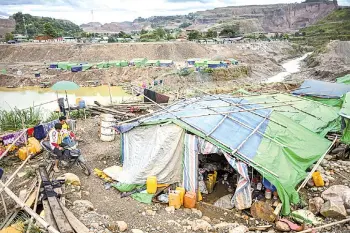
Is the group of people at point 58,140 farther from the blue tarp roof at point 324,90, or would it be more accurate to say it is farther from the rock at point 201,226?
the blue tarp roof at point 324,90

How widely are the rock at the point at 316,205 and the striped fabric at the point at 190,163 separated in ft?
9.23

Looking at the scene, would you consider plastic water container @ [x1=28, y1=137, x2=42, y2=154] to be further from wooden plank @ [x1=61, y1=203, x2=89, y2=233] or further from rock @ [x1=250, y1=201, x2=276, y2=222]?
rock @ [x1=250, y1=201, x2=276, y2=222]

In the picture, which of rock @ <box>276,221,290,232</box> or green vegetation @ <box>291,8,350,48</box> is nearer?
rock @ <box>276,221,290,232</box>

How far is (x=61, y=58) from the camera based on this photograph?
48875mm

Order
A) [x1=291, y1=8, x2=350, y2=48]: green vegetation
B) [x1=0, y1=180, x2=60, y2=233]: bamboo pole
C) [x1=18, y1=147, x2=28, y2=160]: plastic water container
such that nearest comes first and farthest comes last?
1. [x1=0, y1=180, x2=60, y2=233]: bamboo pole
2. [x1=18, y1=147, x2=28, y2=160]: plastic water container
3. [x1=291, y1=8, x2=350, y2=48]: green vegetation

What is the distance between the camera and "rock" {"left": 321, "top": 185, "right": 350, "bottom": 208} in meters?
7.21

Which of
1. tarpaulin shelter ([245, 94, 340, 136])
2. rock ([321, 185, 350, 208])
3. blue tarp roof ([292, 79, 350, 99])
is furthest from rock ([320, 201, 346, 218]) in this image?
blue tarp roof ([292, 79, 350, 99])

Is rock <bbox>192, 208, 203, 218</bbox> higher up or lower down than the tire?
lower down

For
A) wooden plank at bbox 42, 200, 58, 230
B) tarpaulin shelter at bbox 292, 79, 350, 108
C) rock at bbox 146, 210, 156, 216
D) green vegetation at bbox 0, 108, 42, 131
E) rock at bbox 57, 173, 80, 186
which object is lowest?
rock at bbox 146, 210, 156, 216

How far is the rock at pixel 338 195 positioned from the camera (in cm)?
721

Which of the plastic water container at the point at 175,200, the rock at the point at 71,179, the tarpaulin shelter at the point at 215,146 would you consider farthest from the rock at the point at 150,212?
the rock at the point at 71,179

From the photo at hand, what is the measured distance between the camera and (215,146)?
7.65m

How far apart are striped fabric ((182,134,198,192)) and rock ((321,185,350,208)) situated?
10.6 feet

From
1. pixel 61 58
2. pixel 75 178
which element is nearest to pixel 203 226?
pixel 75 178
